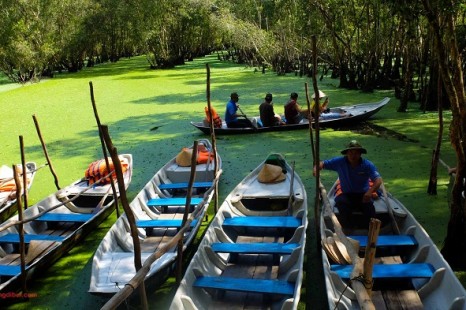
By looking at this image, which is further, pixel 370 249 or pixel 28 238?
pixel 28 238

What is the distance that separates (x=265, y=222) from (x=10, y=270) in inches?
96.6

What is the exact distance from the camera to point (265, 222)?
452 cm

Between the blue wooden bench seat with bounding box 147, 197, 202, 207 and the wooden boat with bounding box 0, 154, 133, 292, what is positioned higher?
the blue wooden bench seat with bounding box 147, 197, 202, 207

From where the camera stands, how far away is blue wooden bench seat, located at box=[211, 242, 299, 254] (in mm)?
3885

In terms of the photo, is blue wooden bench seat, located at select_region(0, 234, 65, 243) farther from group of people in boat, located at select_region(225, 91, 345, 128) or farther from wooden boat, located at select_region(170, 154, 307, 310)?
group of people in boat, located at select_region(225, 91, 345, 128)

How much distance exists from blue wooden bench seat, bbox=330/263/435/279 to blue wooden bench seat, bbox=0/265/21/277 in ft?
9.24

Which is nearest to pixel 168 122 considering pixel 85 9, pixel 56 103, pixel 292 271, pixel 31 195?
pixel 31 195

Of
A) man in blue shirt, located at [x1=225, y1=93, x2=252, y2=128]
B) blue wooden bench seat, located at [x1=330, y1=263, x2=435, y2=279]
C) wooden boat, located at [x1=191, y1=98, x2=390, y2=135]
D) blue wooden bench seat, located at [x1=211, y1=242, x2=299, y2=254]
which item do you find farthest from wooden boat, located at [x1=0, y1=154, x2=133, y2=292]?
man in blue shirt, located at [x1=225, y1=93, x2=252, y2=128]

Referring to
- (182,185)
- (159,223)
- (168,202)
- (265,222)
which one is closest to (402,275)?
(265,222)

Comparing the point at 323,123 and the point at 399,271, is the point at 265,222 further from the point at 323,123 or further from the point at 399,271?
the point at 323,123

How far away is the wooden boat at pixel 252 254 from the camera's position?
338 cm

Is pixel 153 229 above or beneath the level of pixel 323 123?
beneath

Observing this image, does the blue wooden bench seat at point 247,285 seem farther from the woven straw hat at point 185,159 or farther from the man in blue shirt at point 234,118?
the man in blue shirt at point 234,118

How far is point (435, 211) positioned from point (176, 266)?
3.05 meters
